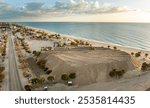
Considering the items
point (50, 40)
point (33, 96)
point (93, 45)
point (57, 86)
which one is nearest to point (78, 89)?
point (57, 86)

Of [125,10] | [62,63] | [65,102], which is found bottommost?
[65,102]

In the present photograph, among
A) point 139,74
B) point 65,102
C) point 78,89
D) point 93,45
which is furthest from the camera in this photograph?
point 93,45

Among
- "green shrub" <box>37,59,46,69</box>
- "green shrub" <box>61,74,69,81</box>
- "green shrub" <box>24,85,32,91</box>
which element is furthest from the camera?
"green shrub" <box>37,59,46,69</box>

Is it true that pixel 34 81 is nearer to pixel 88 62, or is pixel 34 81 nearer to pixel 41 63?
pixel 41 63

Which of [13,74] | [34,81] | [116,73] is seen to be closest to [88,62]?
[116,73]

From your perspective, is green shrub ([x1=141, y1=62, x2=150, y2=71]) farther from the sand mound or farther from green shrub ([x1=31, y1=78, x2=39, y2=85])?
green shrub ([x1=31, y1=78, x2=39, y2=85])

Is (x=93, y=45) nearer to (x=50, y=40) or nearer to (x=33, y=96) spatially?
(x=50, y=40)

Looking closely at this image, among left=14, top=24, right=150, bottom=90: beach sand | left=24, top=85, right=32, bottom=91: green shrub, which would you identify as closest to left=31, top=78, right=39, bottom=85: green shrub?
left=24, top=85, right=32, bottom=91: green shrub

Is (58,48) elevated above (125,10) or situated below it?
below
